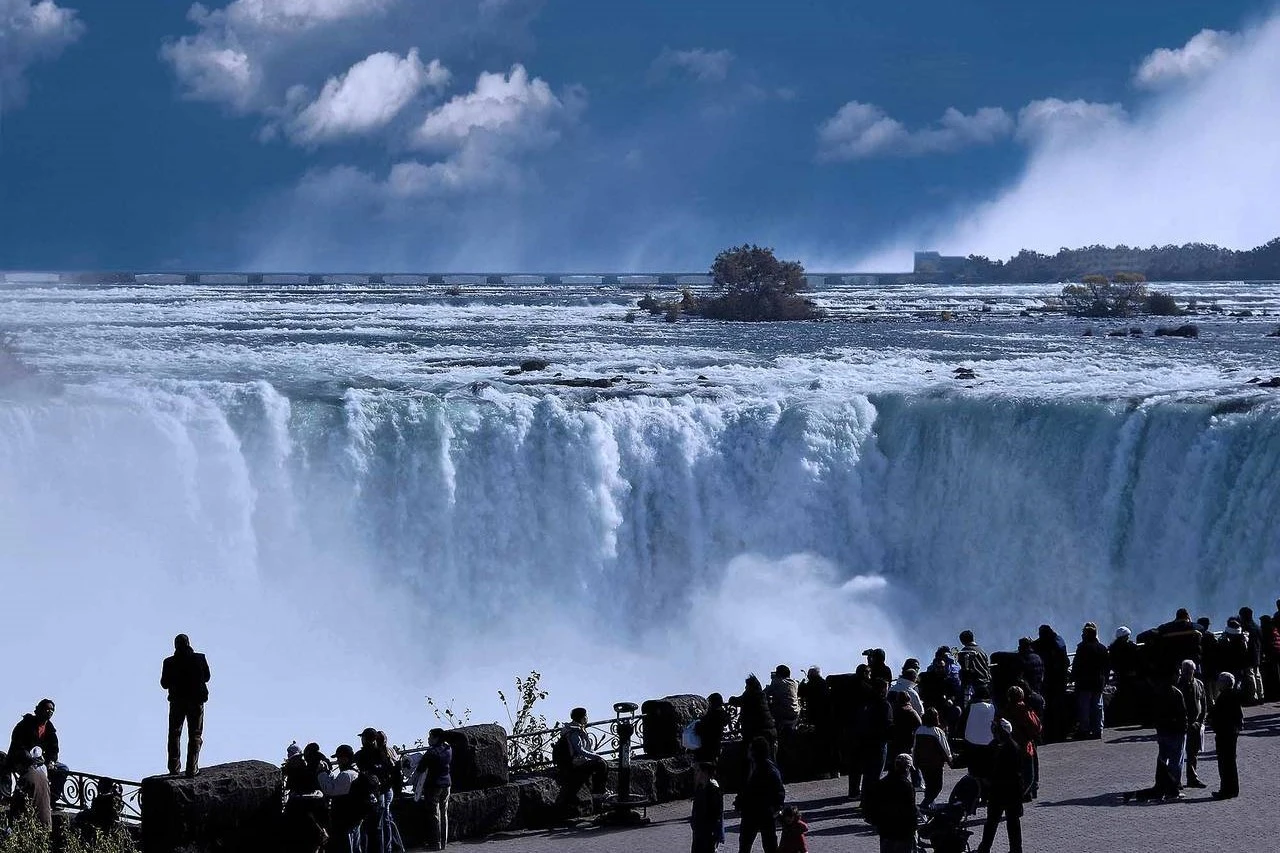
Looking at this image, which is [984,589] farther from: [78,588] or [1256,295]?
[1256,295]

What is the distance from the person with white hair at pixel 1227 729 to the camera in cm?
1181

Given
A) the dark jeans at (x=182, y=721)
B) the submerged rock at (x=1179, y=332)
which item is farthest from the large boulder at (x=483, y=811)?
the submerged rock at (x=1179, y=332)

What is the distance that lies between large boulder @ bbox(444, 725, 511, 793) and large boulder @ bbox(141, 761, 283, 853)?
1.61 meters

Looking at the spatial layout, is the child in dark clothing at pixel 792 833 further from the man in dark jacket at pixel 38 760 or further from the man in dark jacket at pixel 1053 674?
the man in dark jacket at pixel 1053 674

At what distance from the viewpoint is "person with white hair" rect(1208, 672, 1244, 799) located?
38.8 feet

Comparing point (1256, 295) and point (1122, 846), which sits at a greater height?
point (1256, 295)

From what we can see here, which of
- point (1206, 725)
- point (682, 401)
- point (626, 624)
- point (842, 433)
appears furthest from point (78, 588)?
point (1206, 725)

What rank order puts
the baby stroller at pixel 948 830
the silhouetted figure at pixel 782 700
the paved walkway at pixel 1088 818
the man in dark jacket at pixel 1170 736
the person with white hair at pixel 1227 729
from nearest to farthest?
1. the baby stroller at pixel 948 830
2. the paved walkway at pixel 1088 818
3. the man in dark jacket at pixel 1170 736
4. the person with white hair at pixel 1227 729
5. the silhouetted figure at pixel 782 700

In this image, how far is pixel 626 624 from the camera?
2634cm

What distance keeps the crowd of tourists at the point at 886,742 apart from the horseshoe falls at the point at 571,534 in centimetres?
949

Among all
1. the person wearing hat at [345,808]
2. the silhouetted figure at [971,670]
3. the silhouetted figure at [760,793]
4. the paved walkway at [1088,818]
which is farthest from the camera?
the silhouetted figure at [971,670]

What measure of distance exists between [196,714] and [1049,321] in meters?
62.8

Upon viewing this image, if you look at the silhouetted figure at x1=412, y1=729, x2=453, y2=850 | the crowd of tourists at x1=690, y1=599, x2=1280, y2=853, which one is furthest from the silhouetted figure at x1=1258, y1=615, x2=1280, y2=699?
the silhouetted figure at x1=412, y1=729, x2=453, y2=850

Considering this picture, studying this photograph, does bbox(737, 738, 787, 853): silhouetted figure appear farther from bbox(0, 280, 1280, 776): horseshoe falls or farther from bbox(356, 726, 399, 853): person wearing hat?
bbox(0, 280, 1280, 776): horseshoe falls
